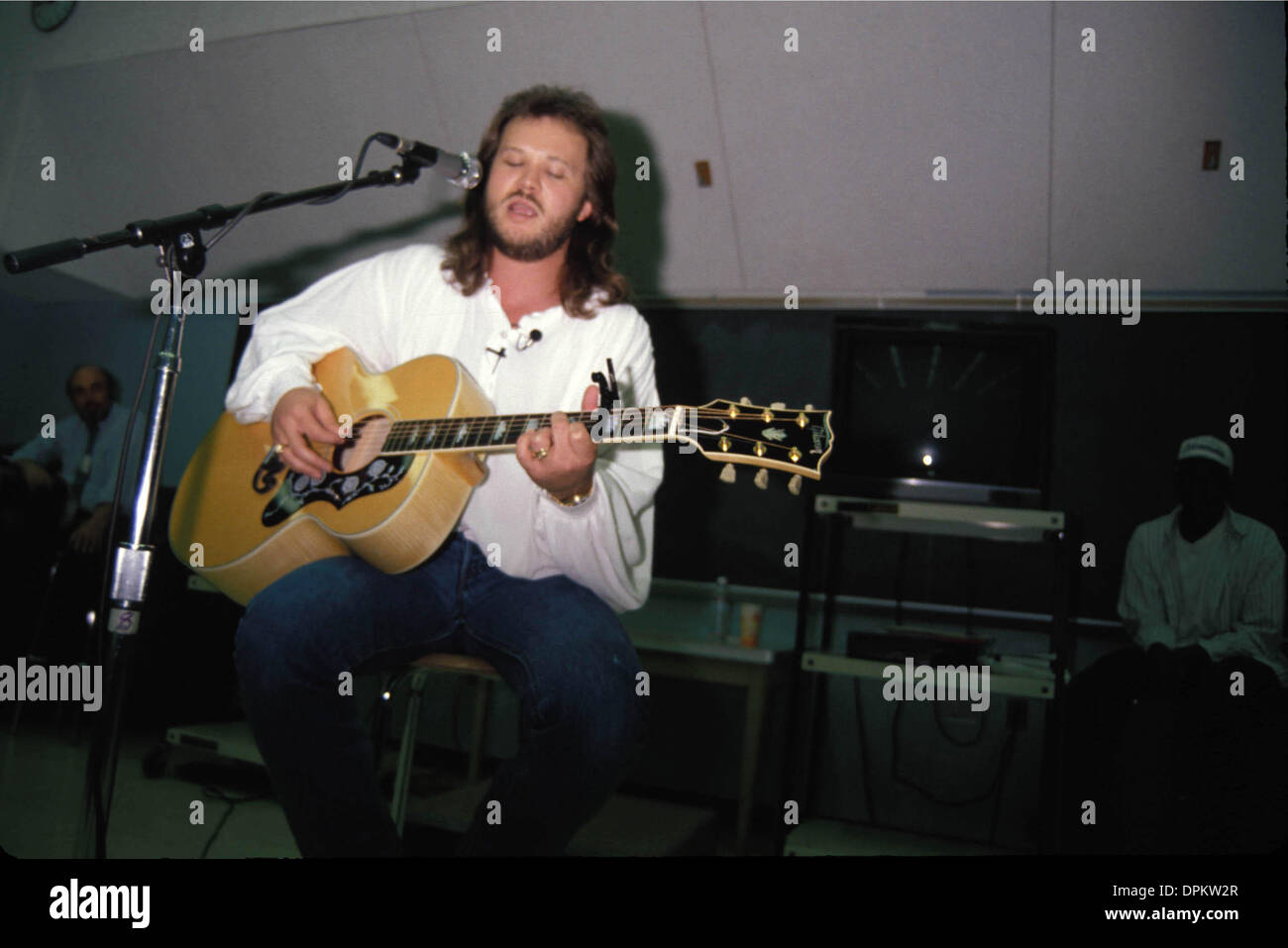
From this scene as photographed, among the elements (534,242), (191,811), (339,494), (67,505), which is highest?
(534,242)

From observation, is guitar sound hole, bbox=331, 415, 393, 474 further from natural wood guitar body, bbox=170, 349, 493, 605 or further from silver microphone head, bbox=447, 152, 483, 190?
silver microphone head, bbox=447, 152, 483, 190

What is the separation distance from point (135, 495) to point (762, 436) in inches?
36.0

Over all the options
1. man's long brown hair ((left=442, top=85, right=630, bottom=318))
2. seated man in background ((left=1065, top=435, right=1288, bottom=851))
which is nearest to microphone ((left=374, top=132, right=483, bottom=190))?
man's long brown hair ((left=442, top=85, right=630, bottom=318))

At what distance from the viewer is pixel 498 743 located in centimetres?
337

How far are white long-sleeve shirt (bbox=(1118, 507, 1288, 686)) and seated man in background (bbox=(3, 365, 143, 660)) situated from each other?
3.28m

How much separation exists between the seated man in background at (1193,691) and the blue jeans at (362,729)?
148 cm

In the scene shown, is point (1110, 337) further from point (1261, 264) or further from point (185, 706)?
point (185, 706)

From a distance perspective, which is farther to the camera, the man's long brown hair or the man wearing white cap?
the man wearing white cap

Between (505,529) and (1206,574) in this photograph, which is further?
(1206,574)

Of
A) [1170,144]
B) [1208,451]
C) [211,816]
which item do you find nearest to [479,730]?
[211,816]

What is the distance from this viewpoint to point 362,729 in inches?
48.8

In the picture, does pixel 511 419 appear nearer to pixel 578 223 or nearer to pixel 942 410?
pixel 578 223

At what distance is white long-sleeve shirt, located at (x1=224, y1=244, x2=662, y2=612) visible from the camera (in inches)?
54.6

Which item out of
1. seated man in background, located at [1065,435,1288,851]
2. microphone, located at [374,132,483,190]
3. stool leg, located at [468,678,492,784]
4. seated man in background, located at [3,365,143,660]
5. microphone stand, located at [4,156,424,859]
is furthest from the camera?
seated man in background, located at [3,365,143,660]
